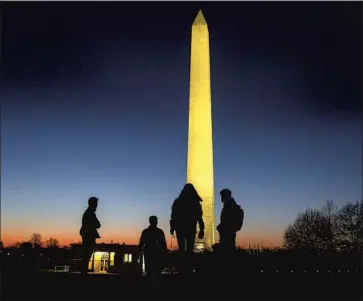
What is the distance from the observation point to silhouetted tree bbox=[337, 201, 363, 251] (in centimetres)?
4653

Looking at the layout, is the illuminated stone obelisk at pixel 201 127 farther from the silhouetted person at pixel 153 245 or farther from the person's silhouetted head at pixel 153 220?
the person's silhouetted head at pixel 153 220

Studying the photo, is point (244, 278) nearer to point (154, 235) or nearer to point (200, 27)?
point (154, 235)

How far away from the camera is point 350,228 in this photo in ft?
157

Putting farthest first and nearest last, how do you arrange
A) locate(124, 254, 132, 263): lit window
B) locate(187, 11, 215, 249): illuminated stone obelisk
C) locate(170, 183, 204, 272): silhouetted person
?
locate(187, 11, 215, 249): illuminated stone obelisk, locate(124, 254, 132, 263): lit window, locate(170, 183, 204, 272): silhouetted person

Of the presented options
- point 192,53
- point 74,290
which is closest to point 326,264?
point 74,290

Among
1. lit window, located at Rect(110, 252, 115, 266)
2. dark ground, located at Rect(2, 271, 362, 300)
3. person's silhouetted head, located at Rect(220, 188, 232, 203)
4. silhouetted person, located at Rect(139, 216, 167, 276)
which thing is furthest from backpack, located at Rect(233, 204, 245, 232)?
lit window, located at Rect(110, 252, 115, 266)

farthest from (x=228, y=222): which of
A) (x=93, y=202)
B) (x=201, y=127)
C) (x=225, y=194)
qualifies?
(x=201, y=127)

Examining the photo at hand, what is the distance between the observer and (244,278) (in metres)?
9.84

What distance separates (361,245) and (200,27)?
25080mm

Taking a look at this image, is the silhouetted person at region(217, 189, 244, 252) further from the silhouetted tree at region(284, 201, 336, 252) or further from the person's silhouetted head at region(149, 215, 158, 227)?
the silhouetted tree at region(284, 201, 336, 252)

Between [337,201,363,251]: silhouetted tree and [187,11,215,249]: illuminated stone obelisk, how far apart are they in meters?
18.6

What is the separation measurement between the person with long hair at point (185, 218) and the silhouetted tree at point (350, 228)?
39.3 metres

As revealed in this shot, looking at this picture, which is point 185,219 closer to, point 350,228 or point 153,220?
point 153,220

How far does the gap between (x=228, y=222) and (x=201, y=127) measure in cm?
2521
